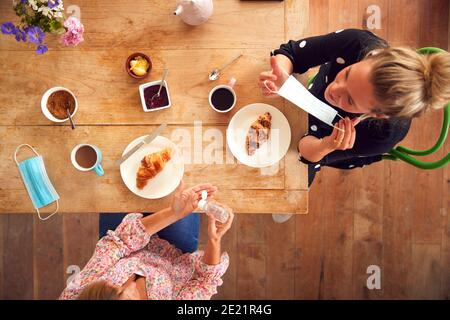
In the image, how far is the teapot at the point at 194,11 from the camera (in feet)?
3.97

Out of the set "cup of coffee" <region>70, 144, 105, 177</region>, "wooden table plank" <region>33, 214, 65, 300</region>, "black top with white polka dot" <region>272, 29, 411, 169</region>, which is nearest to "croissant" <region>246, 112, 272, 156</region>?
"black top with white polka dot" <region>272, 29, 411, 169</region>

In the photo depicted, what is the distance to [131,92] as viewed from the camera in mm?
1338

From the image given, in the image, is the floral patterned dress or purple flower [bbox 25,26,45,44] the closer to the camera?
purple flower [bbox 25,26,45,44]

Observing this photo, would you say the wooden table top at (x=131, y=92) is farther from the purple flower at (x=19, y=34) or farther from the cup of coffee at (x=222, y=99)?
the purple flower at (x=19, y=34)

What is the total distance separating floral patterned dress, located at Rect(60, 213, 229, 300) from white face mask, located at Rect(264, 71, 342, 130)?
0.64m

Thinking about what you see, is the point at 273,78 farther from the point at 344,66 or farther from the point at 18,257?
the point at 18,257

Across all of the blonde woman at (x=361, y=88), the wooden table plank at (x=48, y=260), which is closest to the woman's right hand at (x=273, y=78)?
the blonde woman at (x=361, y=88)

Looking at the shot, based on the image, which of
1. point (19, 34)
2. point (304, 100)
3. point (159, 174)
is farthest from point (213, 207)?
point (19, 34)

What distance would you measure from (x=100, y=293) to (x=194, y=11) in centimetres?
94

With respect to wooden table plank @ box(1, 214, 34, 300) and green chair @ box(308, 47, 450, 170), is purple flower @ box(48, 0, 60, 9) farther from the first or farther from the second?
wooden table plank @ box(1, 214, 34, 300)

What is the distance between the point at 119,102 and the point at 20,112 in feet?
1.18

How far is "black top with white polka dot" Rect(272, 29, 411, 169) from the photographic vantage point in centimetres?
126

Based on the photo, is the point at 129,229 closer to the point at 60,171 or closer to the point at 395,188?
the point at 60,171

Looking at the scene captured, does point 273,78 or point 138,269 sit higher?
point 273,78
